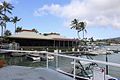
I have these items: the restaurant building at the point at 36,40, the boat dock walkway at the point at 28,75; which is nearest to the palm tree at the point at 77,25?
the restaurant building at the point at 36,40

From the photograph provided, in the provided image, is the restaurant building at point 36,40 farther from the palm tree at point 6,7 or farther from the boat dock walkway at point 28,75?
the boat dock walkway at point 28,75

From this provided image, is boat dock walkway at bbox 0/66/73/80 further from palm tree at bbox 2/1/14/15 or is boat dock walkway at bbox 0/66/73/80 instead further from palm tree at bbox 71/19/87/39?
palm tree at bbox 71/19/87/39

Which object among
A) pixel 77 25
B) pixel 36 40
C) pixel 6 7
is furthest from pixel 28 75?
pixel 77 25

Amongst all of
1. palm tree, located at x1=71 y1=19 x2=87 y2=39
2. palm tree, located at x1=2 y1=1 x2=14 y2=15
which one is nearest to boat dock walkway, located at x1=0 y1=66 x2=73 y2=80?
palm tree, located at x1=2 y1=1 x2=14 y2=15

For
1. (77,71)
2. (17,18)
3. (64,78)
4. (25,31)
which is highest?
(17,18)

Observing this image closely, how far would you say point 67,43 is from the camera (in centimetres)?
7469

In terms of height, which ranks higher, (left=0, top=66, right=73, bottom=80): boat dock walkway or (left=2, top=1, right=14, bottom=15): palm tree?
(left=2, top=1, right=14, bottom=15): palm tree

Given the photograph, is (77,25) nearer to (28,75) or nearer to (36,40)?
(36,40)

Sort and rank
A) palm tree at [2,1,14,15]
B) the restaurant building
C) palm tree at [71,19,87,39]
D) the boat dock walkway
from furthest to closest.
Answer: palm tree at [71,19,87,39] → palm tree at [2,1,14,15] → the restaurant building → the boat dock walkway

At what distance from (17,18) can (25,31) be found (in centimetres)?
2505

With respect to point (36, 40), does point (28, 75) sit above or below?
below

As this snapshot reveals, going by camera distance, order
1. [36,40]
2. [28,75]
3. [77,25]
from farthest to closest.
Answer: [77,25]
[36,40]
[28,75]

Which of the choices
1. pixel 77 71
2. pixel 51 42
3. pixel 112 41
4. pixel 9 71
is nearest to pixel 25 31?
pixel 51 42

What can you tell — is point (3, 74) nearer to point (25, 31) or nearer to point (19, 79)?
point (19, 79)
